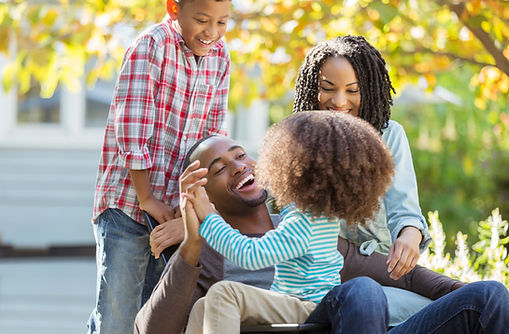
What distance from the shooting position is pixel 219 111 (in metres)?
2.93

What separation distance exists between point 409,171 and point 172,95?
2.77 ft

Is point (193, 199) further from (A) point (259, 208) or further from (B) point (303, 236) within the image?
(A) point (259, 208)

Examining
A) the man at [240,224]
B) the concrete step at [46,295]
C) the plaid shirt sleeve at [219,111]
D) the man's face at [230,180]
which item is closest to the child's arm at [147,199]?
the man at [240,224]

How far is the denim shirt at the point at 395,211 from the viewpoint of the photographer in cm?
242

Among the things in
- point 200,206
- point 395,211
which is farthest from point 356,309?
point 395,211

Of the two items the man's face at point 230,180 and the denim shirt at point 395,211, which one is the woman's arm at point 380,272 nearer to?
the denim shirt at point 395,211

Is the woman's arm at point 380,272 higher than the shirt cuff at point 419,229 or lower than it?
lower

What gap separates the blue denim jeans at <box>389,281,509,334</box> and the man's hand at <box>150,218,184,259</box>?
2.62 ft

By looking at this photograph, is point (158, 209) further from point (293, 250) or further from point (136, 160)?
point (293, 250)

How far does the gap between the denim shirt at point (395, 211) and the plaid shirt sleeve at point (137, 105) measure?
717 millimetres

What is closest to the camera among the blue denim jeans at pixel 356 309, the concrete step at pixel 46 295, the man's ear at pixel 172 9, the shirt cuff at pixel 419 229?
the blue denim jeans at pixel 356 309

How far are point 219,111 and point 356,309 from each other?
1244 mm

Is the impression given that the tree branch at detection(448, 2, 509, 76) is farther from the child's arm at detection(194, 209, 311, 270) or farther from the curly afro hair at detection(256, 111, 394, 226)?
the child's arm at detection(194, 209, 311, 270)

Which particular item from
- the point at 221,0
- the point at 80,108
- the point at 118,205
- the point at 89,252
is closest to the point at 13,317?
the point at 89,252
